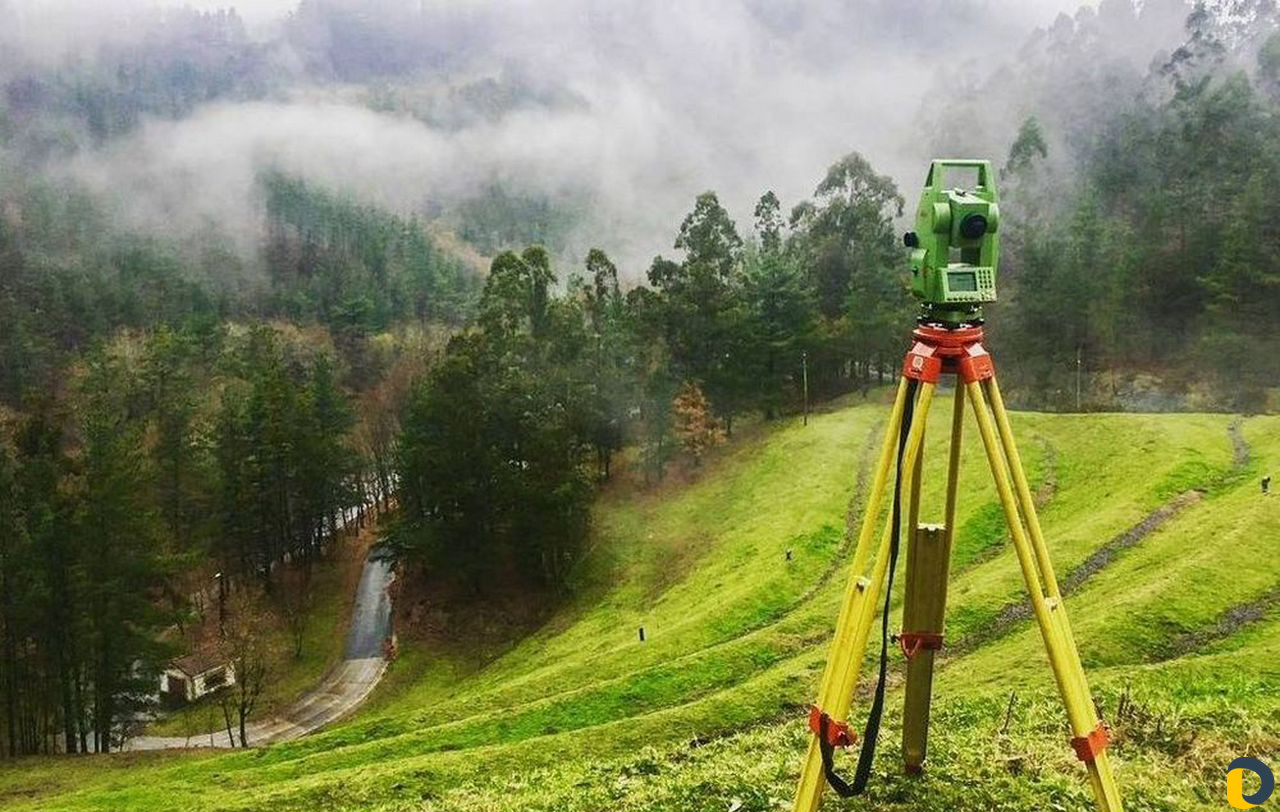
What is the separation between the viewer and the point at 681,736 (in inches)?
650

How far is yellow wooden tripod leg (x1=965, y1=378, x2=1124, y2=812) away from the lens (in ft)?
21.4

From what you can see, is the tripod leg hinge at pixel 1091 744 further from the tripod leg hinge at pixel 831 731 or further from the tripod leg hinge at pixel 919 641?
the tripod leg hinge at pixel 919 641

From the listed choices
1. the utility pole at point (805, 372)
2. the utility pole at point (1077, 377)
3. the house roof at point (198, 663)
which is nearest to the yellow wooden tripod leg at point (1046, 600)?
the house roof at point (198, 663)

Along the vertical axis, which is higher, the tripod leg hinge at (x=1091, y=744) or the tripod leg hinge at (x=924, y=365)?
the tripod leg hinge at (x=924, y=365)

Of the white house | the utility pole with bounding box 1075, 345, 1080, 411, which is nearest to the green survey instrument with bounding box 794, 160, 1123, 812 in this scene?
the white house

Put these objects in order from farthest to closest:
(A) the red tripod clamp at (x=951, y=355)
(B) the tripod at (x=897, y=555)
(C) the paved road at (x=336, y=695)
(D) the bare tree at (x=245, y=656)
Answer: (C) the paved road at (x=336, y=695) → (D) the bare tree at (x=245, y=656) → (A) the red tripod clamp at (x=951, y=355) → (B) the tripod at (x=897, y=555)

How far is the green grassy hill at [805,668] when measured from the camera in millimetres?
11031

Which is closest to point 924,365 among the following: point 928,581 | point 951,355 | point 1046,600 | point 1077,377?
point 951,355

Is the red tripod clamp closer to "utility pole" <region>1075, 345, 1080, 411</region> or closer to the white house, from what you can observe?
the white house

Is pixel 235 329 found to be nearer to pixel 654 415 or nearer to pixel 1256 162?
pixel 654 415

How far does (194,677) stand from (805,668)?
1425 inches

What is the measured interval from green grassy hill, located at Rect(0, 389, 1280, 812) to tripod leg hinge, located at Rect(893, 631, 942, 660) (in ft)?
6.90

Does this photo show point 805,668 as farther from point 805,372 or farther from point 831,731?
point 805,372

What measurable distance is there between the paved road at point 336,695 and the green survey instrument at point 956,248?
37501 millimetres
